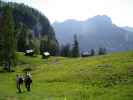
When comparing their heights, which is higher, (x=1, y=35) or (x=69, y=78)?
(x=1, y=35)

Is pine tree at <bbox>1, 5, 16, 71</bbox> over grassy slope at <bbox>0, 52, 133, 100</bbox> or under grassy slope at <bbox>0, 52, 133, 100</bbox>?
over

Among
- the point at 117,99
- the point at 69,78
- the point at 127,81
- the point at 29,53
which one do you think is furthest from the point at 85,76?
the point at 29,53

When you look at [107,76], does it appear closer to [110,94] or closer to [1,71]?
[110,94]

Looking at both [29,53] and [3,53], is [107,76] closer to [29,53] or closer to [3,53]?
[3,53]

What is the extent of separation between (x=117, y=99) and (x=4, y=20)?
75440 millimetres

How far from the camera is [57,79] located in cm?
6762

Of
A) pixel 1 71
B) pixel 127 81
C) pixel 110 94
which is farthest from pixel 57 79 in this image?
pixel 1 71

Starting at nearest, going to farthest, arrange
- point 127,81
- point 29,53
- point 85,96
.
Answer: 1. point 85,96
2. point 127,81
3. point 29,53

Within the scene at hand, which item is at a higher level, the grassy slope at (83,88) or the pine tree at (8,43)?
the pine tree at (8,43)

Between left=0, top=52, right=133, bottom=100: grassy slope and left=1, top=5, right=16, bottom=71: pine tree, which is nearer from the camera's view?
left=0, top=52, right=133, bottom=100: grassy slope

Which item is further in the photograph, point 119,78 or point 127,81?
point 119,78

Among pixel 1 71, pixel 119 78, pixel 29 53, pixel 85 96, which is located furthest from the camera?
pixel 29 53

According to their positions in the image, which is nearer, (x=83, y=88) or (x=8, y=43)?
(x=83, y=88)

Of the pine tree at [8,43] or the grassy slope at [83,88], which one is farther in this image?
the pine tree at [8,43]
